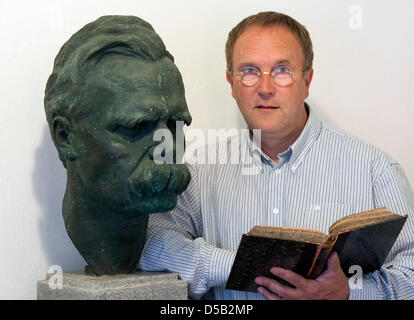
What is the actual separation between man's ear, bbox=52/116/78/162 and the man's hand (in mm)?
558

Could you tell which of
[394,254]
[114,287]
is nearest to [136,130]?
[114,287]

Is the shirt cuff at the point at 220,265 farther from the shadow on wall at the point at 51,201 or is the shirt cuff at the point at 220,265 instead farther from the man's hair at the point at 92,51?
the man's hair at the point at 92,51

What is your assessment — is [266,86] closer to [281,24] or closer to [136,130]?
[281,24]

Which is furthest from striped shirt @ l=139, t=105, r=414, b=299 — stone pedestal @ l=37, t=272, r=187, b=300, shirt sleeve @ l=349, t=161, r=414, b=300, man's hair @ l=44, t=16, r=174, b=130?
man's hair @ l=44, t=16, r=174, b=130

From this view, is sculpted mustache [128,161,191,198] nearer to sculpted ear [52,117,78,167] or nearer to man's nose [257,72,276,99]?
sculpted ear [52,117,78,167]

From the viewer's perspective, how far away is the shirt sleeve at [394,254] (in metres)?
1.76

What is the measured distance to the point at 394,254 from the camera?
1888mm

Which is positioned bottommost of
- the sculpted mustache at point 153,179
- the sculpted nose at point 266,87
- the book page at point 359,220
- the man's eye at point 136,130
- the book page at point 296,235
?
the book page at point 296,235

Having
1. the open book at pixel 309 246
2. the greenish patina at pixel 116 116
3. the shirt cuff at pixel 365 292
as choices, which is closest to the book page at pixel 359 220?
the open book at pixel 309 246

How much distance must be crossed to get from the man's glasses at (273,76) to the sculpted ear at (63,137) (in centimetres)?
63

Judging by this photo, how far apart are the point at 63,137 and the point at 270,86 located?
0.66 meters

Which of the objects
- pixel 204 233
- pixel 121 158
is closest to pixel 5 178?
pixel 121 158

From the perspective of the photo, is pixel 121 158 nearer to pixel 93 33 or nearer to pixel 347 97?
pixel 93 33

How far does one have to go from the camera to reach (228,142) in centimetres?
213
